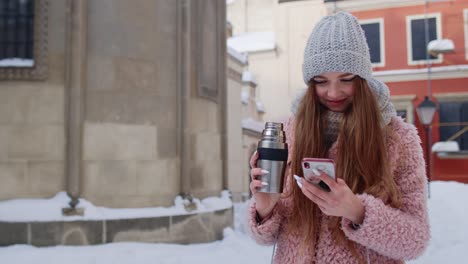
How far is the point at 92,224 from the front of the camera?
7.11 metres

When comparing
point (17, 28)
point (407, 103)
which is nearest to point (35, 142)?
point (17, 28)

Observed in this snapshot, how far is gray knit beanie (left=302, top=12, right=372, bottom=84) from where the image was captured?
199 cm

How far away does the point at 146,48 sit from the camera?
8.05m

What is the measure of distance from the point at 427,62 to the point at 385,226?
23.0 metres

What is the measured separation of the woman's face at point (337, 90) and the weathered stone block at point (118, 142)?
19.5ft

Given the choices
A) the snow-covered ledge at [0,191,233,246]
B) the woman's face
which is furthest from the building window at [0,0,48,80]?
the woman's face

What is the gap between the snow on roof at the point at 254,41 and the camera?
28.9 meters

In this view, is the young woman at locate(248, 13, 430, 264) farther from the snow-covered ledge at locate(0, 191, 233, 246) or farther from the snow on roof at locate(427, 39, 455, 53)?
the snow on roof at locate(427, 39, 455, 53)

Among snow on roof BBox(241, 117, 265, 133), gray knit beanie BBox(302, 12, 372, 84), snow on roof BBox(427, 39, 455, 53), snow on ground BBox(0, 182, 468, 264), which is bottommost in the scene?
snow on ground BBox(0, 182, 468, 264)

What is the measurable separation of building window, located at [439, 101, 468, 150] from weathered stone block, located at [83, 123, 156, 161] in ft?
59.0

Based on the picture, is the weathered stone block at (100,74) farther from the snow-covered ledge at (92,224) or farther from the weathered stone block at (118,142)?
the snow-covered ledge at (92,224)

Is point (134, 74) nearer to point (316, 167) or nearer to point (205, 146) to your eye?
point (205, 146)

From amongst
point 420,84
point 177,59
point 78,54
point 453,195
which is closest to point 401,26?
point 420,84

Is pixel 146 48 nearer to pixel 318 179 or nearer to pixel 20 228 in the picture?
pixel 20 228
